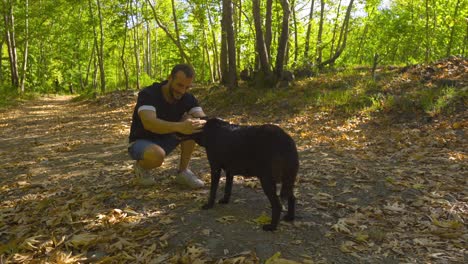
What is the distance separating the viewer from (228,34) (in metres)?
12.1

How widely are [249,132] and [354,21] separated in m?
20.6

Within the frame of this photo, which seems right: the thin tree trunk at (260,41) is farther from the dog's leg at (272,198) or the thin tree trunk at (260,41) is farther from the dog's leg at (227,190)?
the dog's leg at (272,198)

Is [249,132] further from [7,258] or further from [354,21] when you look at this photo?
[354,21]

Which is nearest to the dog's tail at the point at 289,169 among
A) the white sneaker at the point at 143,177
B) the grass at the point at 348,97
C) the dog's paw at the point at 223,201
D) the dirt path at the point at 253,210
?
the dirt path at the point at 253,210

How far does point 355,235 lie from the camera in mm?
3420

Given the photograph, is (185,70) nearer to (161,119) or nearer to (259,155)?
(161,119)

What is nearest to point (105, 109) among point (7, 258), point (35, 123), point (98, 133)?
point (35, 123)

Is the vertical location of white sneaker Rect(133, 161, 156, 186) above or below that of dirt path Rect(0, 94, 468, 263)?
above

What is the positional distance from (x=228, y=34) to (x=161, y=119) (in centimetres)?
825

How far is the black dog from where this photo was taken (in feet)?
10.9

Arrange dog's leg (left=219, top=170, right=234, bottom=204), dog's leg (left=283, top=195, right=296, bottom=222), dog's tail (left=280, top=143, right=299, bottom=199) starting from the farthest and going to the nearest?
dog's leg (left=219, top=170, right=234, bottom=204) → dog's leg (left=283, top=195, right=296, bottom=222) → dog's tail (left=280, top=143, right=299, bottom=199)

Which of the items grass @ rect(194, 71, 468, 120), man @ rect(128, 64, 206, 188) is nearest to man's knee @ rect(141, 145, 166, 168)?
man @ rect(128, 64, 206, 188)

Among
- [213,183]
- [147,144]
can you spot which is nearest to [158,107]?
[147,144]

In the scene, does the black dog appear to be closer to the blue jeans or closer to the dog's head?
the dog's head
